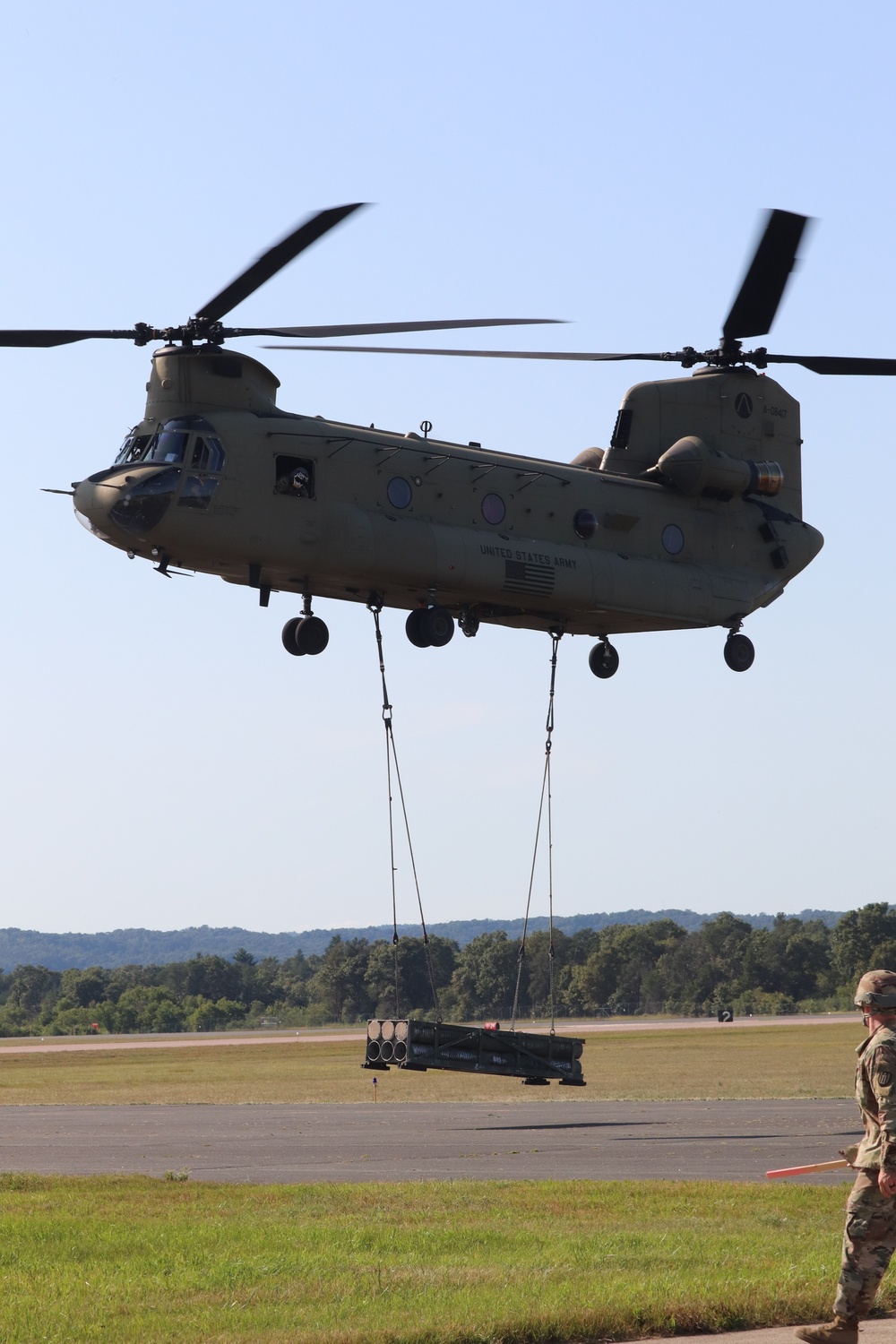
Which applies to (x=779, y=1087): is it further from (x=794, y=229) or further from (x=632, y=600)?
(x=794, y=229)

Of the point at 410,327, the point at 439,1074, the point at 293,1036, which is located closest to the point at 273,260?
the point at 410,327

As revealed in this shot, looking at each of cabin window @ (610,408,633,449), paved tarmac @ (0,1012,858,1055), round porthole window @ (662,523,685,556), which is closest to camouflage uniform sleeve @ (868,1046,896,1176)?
round porthole window @ (662,523,685,556)

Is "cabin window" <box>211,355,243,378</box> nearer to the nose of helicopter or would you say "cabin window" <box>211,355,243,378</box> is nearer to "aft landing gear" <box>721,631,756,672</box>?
the nose of helicopter

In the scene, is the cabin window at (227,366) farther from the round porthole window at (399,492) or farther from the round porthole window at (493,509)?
the round porthole window at (493,509)

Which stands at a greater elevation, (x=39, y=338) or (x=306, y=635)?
(x=39, y=338)

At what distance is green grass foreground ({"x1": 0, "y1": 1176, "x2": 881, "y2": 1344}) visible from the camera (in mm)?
11164

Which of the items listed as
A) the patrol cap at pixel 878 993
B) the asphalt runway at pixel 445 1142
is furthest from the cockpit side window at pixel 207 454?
the patrol cap at pixel 878 993

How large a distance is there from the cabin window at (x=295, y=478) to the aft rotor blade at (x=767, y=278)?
8.76m

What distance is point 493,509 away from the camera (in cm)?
2661

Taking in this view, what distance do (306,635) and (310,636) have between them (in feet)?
0.23

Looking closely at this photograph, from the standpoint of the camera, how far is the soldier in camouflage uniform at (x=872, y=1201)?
9.77 m

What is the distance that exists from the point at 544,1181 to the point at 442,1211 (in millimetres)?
2827

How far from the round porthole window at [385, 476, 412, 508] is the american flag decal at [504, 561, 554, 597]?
1941mm

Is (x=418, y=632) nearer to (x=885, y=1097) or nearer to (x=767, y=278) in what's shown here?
(x=767, y=278)
